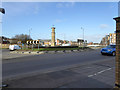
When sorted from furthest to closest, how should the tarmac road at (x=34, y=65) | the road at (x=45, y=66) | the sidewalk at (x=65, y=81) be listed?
the tarmac road at (x=34, y=65), the road at (x=45, y=66), the sidewalk at (x=65, y=81)

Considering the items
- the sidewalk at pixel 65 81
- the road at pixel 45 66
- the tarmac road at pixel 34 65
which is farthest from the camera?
the tarmac road at pixel 34 65

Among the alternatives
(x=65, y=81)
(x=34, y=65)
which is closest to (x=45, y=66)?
(x=34, y=65)

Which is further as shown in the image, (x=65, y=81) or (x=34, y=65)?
(x=34, y=65)

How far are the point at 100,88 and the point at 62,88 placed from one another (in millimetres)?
1423

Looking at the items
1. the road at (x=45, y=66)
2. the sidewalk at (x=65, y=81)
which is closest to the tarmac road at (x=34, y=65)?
the road at (x=45, y=66)

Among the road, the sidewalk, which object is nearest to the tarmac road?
the road

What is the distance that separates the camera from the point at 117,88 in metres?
3.28

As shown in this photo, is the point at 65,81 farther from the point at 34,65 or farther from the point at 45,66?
the point at 34,65

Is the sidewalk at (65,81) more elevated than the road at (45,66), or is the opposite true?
the sidewalk at (65,81)

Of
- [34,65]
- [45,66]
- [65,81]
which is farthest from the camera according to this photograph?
[34,65]

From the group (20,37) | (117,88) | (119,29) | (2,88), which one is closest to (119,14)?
(119,29)

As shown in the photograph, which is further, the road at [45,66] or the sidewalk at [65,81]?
the road at [45,66]

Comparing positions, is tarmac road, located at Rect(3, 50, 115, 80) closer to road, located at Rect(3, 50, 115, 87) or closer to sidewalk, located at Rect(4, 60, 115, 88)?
road, located at Rect(3, 50, 115, 87)

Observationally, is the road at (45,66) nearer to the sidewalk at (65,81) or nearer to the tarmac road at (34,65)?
the tarmac road at (34,65)
